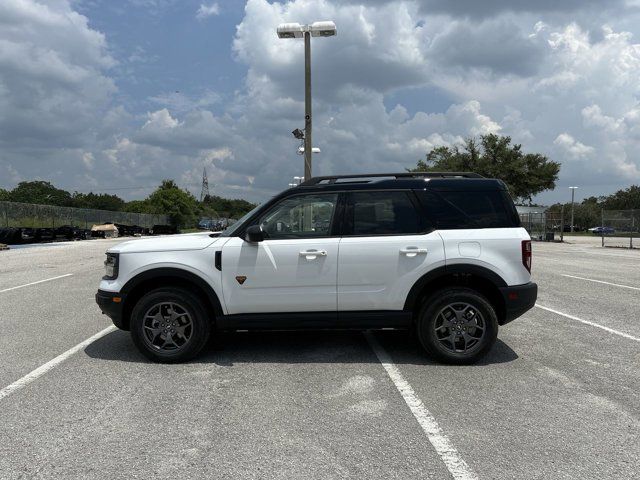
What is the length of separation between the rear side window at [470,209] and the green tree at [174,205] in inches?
3038

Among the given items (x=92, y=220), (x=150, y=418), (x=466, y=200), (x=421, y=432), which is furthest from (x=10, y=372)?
(x=92, y=220)

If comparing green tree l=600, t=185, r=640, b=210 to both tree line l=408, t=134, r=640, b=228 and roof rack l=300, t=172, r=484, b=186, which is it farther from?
roof rack l=300, t=172, r=484, b=186

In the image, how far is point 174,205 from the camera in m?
82.4

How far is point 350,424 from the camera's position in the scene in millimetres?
3650

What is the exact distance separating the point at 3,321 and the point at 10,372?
2814mm

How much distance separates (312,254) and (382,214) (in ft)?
2.80

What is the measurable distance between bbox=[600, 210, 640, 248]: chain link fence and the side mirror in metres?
30.1

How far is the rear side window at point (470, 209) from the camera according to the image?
5.10 metres

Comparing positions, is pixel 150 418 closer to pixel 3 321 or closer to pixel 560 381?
pixel 560 381

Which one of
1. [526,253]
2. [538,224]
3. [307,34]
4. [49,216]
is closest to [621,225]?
[538,224]

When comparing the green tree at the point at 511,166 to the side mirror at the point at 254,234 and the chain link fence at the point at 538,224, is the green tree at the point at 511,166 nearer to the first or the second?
the chain link fence at the point at 538,224

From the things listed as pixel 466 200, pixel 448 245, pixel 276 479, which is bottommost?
pixel 276 479

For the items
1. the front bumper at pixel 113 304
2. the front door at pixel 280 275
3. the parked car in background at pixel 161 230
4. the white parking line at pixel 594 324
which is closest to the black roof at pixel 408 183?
the front door at pixel 280 275

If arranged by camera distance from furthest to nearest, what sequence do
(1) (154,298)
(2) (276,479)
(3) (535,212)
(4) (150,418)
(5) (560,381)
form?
1. (3) (535,212)
2. (1) (154,298)
3. (5) (560,381)
4. (4) (150,418)
5. (2) (276,479)
